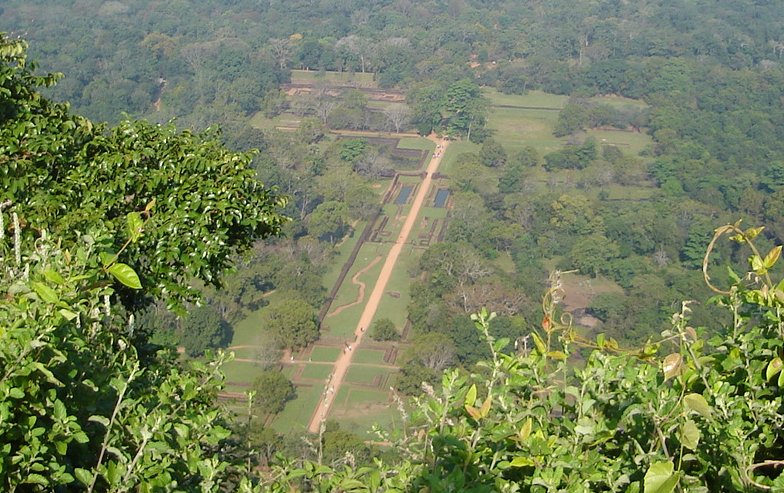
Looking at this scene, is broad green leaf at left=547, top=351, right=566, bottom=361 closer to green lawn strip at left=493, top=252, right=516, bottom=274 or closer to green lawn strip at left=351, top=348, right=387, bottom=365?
green lawn strip at left=351, top=348, right=387, bottom=365

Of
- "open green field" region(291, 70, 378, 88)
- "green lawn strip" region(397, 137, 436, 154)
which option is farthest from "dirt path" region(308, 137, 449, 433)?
"open green field" region(291, 70, 378, 88)

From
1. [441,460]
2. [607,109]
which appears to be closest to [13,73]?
[441,460]

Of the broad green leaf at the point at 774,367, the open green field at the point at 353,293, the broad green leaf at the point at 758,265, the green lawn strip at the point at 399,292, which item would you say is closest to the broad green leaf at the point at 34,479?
the broad green leaf at the point at 774,367

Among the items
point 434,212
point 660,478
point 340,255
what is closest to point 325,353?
point 340,255

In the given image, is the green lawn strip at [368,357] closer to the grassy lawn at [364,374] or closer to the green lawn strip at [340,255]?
the grassy lawn at [364,374]

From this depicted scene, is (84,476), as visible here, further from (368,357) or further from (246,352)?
(246,352)

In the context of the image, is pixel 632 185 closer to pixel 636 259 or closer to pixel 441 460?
pixel 636 259
